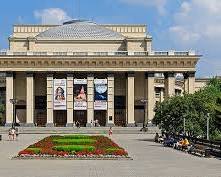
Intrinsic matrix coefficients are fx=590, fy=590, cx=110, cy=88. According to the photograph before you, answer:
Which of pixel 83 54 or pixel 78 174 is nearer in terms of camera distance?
pixel 78 174

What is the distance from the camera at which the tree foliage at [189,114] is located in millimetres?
48719

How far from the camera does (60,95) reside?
8675 cm

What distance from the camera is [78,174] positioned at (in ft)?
68.8

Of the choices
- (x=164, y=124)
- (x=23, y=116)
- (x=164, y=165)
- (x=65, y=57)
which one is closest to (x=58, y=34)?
(x=65, y=57)

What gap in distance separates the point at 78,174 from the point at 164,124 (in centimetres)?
3346

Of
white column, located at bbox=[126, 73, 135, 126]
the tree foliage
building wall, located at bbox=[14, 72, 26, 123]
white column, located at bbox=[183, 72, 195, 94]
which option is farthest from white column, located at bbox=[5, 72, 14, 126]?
the tree foliage

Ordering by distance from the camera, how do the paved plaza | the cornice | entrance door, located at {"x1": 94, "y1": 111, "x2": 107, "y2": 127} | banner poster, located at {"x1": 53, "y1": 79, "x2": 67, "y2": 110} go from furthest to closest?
entrance door, located at {"x1": 94, "y1": 111, "x2": 107, "y2": 127}
the cornice
banner poster, located at {"x1": 53, "y1": 79, "x2": 67, "y2": 110}
the paved plaza

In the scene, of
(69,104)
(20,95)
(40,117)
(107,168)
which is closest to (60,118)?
(40,117)

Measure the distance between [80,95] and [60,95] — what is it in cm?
309

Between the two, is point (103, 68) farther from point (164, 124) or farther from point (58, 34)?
point (164, 124)

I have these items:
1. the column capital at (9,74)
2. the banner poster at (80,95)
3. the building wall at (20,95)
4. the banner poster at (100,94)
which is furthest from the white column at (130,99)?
the column capital at (9,74)

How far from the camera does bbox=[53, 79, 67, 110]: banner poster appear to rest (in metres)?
86.8

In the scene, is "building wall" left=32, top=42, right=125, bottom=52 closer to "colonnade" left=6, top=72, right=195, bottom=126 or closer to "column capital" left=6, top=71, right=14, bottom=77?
"colonnade" left=6, top=72, right=195, bottom=126

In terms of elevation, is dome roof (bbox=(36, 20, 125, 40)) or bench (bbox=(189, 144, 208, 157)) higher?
dome roof (bbox=(36, 20, 125, 40))
